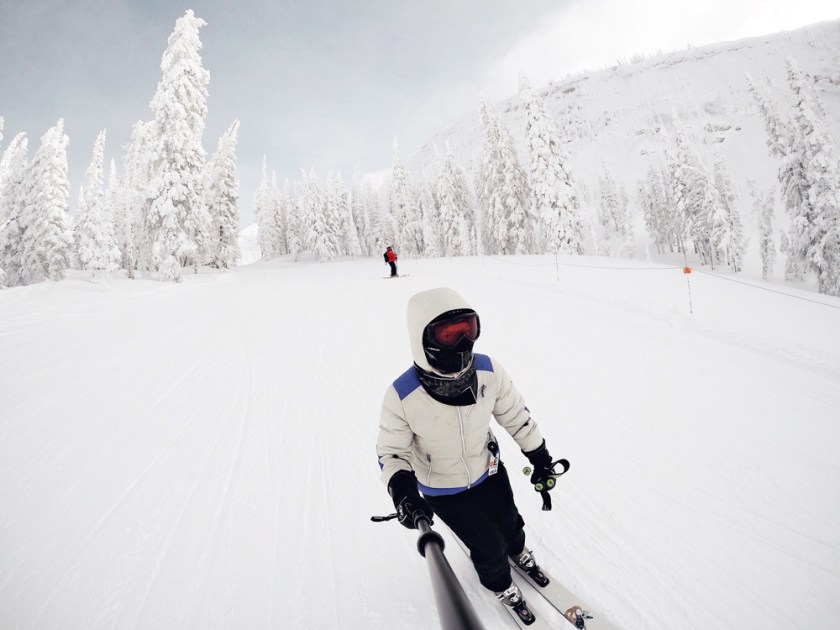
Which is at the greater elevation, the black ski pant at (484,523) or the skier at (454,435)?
the skier at (454,435)

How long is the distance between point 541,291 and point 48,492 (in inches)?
502

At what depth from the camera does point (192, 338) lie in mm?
10125

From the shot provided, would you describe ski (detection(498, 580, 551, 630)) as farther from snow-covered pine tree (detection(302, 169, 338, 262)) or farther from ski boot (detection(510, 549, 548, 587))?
snow-covered pine tree (detection(302, 169, 338, 262))

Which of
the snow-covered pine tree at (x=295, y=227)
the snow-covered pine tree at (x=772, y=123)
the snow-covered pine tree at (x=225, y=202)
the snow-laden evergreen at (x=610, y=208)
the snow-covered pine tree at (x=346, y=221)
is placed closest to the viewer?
the snow-covered pine tree at (x=772, y=123)

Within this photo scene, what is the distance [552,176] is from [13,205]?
44516 mm

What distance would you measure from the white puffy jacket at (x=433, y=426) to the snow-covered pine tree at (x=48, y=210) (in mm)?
38143

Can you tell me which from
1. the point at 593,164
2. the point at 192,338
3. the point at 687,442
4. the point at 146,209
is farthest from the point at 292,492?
the point at 593,164

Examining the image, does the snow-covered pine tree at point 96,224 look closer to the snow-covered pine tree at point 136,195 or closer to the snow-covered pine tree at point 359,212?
the snow-covered pine tree at point 136,195

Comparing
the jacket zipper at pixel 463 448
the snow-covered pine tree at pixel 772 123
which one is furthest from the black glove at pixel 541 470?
the snow-covered pine tree at pixel 772 123

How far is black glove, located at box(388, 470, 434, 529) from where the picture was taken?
6.84 feet

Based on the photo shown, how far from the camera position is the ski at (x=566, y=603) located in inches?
94.9

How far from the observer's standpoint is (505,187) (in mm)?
34719

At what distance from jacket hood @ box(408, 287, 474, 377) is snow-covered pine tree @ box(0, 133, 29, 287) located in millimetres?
42988

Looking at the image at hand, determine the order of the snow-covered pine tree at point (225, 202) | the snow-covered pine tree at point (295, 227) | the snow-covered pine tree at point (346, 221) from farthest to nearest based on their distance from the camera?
the snow-covered pine tree at point (295, 227) → the snow-covered pine tree at point (346, 221) → the snow-covered pine tree at point (225, 202)
